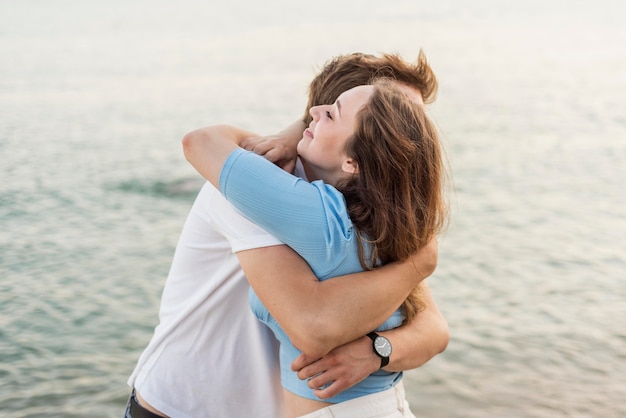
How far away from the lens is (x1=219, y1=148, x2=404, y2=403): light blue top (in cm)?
191

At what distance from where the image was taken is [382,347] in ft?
6.81

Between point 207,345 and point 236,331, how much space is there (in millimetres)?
83

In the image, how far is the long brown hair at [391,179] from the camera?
80.6 inches

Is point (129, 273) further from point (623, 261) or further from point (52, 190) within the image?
point (623, 261)

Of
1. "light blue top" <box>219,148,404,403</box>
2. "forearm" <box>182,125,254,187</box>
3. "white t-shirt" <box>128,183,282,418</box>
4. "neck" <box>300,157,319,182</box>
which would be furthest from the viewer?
"neck" <box>300,157,319,182</box>

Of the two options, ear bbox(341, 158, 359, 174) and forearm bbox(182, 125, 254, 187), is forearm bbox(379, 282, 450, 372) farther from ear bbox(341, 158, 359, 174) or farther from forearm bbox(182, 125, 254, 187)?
forearm bbox(182, 125, 254, 187)

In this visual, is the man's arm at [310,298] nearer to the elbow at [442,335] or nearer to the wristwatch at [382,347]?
the wristwatch at [382,347]

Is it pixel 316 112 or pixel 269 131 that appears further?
pixel 269 131

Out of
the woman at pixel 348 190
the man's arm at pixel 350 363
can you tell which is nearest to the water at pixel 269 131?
the woman at pixel 348 190

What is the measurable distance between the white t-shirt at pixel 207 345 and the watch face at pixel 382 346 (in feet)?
1.06

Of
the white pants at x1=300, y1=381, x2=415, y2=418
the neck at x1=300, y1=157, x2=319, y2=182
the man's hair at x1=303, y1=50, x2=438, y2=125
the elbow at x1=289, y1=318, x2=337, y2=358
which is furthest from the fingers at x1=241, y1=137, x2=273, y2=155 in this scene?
the white pants at x1=300, y1=381, x2=415, y2=418

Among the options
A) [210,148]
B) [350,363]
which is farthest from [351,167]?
[350,363]

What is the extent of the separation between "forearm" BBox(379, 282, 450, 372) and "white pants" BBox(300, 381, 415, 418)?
3.1 inches

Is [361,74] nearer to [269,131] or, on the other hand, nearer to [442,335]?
[442,335]
